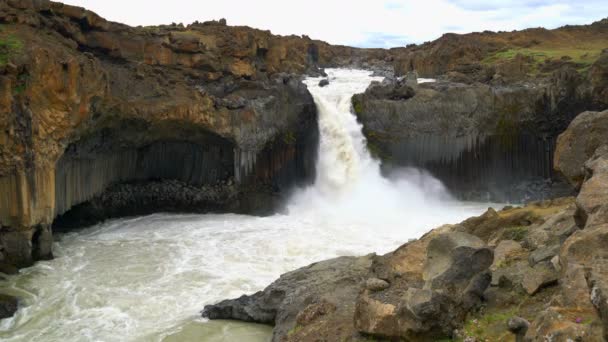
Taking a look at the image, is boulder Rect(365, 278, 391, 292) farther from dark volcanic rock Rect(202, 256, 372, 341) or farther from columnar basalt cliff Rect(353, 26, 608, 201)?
columnar basalt cliff Rect(353, 26, 608, 201)

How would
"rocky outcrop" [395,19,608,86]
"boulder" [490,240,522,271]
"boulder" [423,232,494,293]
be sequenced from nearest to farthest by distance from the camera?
1. "boulder" [423,232,494,293]
2. "boulder" [490,240,522,271]
3. "rocky outcrop" [395,19,608,86]

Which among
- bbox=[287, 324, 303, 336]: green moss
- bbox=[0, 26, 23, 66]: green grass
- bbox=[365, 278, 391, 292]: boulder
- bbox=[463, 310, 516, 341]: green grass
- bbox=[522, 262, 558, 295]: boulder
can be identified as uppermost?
bbox=[0, 26, 23, 66]: green grass

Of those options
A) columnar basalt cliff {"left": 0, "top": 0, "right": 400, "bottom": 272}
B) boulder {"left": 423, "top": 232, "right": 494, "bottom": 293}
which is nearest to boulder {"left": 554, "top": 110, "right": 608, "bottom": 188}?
boulder {"left": 423, "top": 232, "right": 494, "bottom": 293}

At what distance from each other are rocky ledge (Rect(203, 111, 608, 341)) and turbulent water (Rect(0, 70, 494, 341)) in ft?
7.49

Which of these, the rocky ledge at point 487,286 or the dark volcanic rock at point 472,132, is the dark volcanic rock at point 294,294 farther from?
the dark volcanic rock at point 472,132

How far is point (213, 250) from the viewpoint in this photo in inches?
859

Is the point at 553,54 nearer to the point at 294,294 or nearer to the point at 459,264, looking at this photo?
the point at 294,294

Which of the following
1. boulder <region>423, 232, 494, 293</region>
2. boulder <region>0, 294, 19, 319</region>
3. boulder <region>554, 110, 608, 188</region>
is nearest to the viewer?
boulder <region>423, 232, 494, 293</region>

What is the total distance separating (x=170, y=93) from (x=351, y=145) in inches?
428

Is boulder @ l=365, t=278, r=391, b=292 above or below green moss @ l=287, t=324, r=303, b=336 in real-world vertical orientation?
above

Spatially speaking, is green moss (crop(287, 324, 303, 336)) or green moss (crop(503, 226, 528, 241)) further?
green moss (crop(503, 226, 528, 241))

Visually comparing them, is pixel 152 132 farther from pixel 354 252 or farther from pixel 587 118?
pixel 587 118

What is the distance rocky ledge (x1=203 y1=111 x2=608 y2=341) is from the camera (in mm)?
6961

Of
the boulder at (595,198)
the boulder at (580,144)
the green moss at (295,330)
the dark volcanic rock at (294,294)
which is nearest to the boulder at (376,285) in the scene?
the dark volcanic rock at (294,294)
